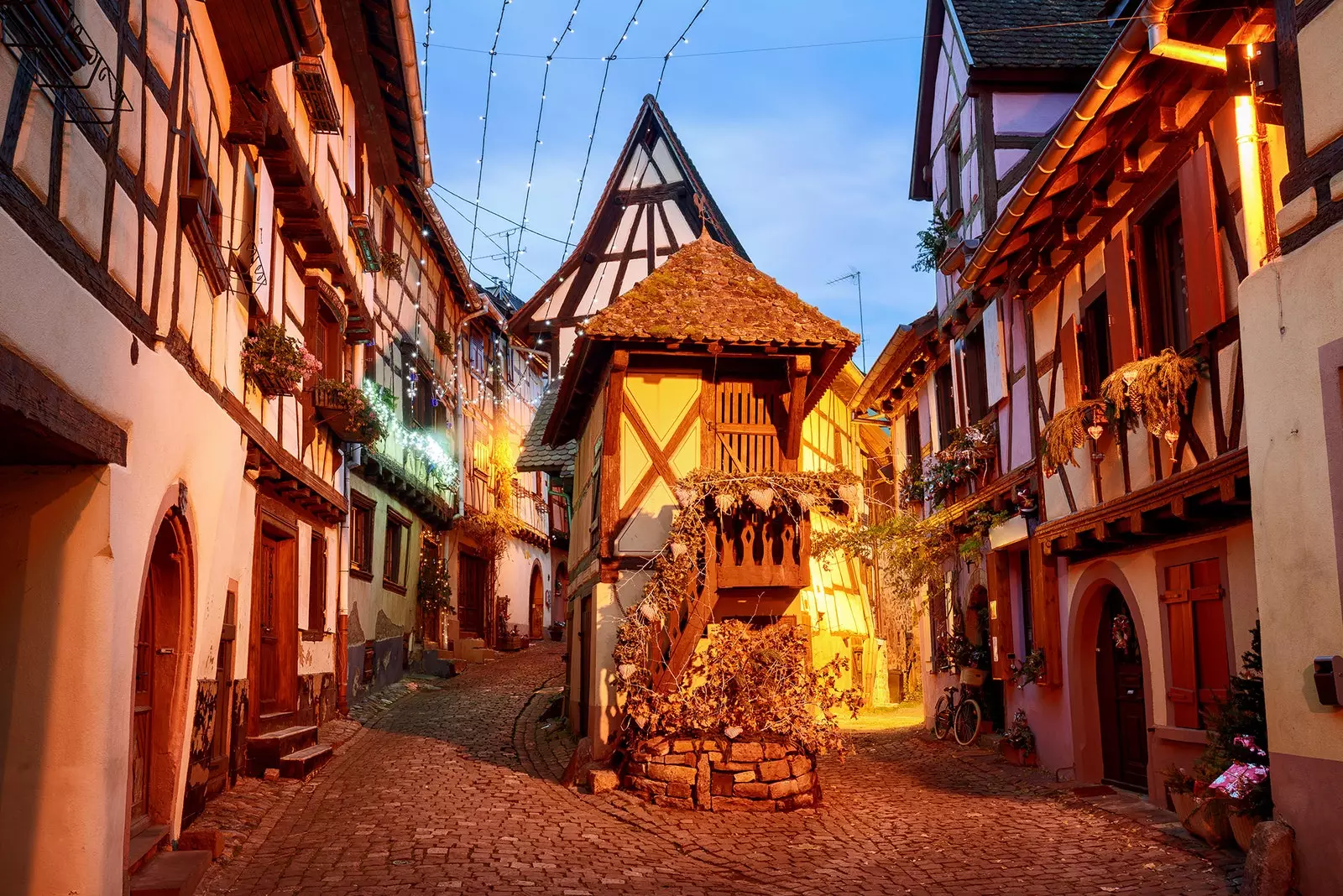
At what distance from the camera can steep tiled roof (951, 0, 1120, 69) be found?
13.3 metres

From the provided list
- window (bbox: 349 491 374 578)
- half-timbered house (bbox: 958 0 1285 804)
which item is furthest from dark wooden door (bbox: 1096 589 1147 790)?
window (bbox: 349 491 374 578)

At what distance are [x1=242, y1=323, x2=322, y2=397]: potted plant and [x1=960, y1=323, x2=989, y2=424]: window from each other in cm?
762

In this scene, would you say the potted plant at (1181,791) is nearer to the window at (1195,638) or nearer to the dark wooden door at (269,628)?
the window at (1195,638)

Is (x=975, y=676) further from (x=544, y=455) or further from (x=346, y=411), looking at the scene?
(x=346, y=411)

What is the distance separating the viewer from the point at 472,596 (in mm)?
26156

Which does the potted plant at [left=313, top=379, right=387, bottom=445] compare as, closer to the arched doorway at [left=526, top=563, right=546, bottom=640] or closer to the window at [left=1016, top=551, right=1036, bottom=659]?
the window at [left=1016, top=551, right=1036, bottom=659]

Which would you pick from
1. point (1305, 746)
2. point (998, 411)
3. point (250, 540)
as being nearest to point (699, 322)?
point (998, 411)

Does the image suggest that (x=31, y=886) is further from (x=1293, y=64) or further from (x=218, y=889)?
(x=1293, y=64)

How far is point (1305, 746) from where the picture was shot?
6125 millimetres

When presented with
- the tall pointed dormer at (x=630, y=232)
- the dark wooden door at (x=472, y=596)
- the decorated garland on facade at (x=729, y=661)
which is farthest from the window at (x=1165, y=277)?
the dark wooden door at (x=472, y=596)

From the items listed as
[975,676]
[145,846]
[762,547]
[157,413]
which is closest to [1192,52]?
[762,547]

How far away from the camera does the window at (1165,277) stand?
28.9ft

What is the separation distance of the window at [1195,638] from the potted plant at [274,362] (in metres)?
7.26

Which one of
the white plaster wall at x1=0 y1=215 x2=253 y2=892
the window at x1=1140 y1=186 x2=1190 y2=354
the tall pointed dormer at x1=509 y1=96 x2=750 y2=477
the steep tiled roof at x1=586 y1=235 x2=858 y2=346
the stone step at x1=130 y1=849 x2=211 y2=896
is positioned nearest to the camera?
the white plaster wall at x1=0 y1=215 x2=253 y2=892
